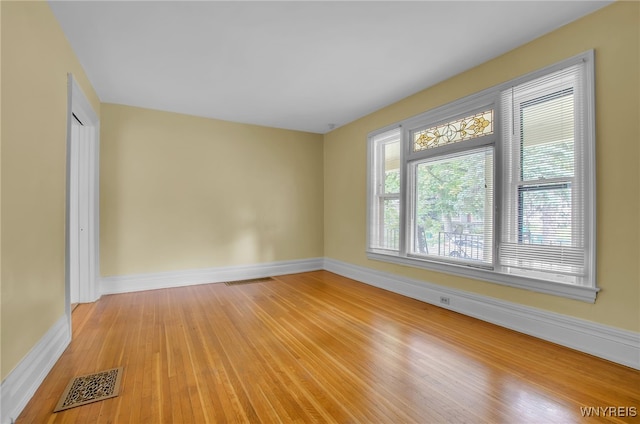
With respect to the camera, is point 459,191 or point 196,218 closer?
point 459,191

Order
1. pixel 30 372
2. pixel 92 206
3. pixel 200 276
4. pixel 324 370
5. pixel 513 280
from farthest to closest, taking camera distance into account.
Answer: pixel 200 276 → pixel 92 206 → pixel 513 280 → pixel 324 370 → pixel 30 372

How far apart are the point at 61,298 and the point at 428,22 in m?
4.07

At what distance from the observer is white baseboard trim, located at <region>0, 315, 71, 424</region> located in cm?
166

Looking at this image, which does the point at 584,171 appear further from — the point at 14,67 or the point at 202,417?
the point at 14,67

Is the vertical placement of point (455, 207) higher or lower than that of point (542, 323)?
higher

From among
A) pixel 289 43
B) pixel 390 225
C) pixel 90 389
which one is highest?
pixel 289 43

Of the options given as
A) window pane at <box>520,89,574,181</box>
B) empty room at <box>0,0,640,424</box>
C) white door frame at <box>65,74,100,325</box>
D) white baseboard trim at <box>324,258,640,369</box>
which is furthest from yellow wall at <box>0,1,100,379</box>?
window pane at <box>520,89,574,181</box>

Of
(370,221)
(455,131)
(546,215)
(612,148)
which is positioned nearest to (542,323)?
(546,215)

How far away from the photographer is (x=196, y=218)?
16.3ft

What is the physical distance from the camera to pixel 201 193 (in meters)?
5.01

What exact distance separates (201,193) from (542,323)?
16.0ft

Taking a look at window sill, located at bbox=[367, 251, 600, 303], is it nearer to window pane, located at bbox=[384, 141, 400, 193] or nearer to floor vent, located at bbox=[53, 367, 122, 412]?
window pane, located at bbox=[384, 141, 400, 193]

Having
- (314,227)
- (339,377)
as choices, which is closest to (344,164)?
(314,227)

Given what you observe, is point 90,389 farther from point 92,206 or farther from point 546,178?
point 546,178
